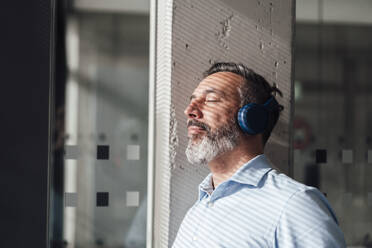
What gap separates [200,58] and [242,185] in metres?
0.86

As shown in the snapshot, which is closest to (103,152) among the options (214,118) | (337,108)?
(214,118)

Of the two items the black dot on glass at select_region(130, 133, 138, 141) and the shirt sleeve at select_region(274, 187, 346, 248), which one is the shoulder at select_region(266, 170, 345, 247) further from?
the black dot on glass at select_region(130, 133, 138, 141)

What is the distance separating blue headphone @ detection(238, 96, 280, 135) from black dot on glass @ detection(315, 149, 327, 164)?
3.12 feet

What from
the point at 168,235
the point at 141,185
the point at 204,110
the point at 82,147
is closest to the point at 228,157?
the point at 204,110

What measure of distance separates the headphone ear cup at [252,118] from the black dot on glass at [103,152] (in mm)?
1047

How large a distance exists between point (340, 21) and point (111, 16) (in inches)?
60.0

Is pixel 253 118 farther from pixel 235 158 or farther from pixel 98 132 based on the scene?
pixel 98 132

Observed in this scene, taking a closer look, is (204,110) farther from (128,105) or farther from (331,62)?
(331,62)

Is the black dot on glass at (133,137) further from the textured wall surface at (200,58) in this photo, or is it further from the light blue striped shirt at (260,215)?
the light blue striped shirt at (260,215)

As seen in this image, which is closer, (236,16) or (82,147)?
(236,16)

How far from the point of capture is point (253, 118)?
5.88 ft

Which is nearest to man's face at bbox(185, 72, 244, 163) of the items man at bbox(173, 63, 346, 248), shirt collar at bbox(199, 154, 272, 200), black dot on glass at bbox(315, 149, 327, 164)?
man at bbox(173, 63, 346, 248)

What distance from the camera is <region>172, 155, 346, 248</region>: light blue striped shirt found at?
144 cm

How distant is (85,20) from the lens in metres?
2.57
